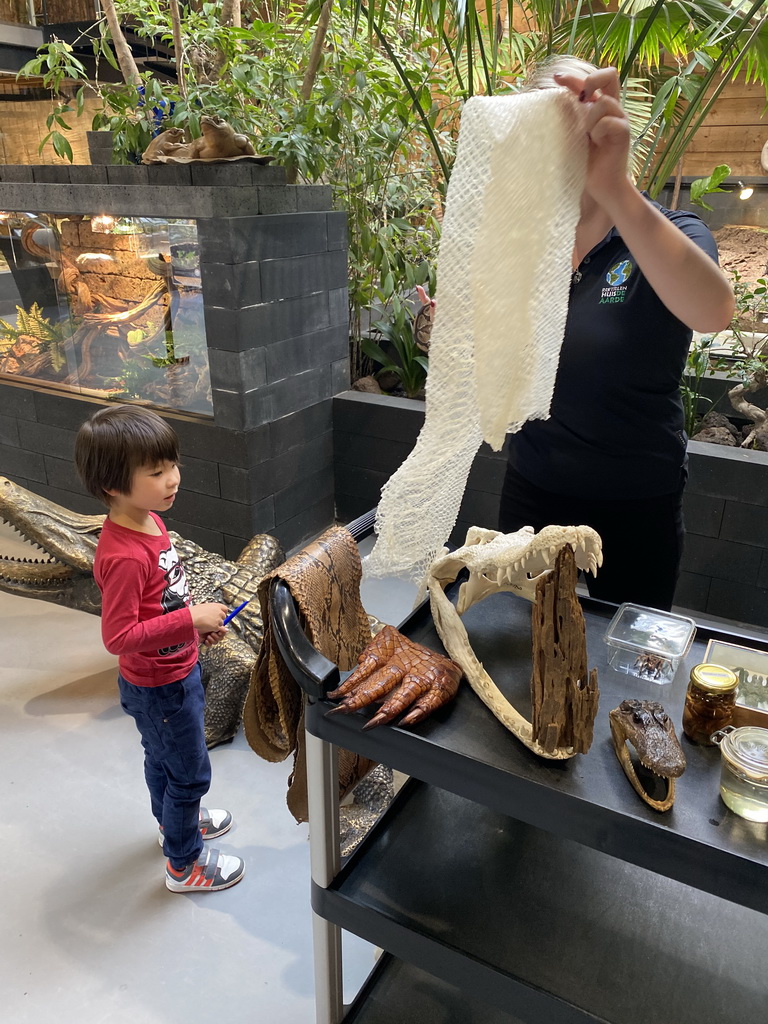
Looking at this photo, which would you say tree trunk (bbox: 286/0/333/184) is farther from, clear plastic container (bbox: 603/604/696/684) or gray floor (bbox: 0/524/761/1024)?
clear plastic container (bbox: 603/604/696/684)

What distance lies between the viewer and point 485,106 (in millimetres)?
734

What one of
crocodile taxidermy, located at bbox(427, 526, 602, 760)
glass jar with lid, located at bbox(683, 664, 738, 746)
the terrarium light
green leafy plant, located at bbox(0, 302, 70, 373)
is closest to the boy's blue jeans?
crocodile taxidermy, located at bbox(427, 526, 602, 760)

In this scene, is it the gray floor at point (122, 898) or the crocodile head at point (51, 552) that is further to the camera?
the crocodile head at point (51, 552)

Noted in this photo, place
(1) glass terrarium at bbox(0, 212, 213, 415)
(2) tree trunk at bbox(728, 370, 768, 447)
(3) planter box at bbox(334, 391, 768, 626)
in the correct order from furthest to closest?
(2) tree trunk at bbox(728, 370, 768, 447)
(1) glass terrarium at bbox(0, 212, 213, 415)
(3) planter box at bbox(334, 391, 768, 626)

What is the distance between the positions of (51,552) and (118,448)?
0.94 meters

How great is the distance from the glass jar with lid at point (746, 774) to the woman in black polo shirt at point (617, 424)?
0.51 metres

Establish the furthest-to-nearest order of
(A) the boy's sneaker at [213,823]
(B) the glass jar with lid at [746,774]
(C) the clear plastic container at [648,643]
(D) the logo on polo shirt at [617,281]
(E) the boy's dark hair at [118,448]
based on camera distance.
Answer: (A) the boy's sneaker at [213,823], (E) the boy's dark hair at [118,448], (D) the logo on polo shirt at [617,281], (C) the clear plastic container at [648,643], (B) the glass jar with lid at [746,774]

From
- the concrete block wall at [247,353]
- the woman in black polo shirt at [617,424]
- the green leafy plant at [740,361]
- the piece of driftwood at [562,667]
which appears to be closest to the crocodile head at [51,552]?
the concrete block wall at [247,353]

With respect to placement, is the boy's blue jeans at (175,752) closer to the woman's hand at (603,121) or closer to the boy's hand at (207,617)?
the boy's hand at (207,617)

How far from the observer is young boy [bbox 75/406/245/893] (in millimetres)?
1298

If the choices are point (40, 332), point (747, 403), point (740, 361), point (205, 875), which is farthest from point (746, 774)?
point (40, 332)

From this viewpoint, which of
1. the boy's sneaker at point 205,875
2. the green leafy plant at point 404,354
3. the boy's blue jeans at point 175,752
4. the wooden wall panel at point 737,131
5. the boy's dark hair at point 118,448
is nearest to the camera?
the boy's dark hair at point 118,448

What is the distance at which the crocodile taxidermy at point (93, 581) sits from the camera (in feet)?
6.66

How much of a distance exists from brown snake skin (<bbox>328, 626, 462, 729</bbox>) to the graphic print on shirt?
58 cm
